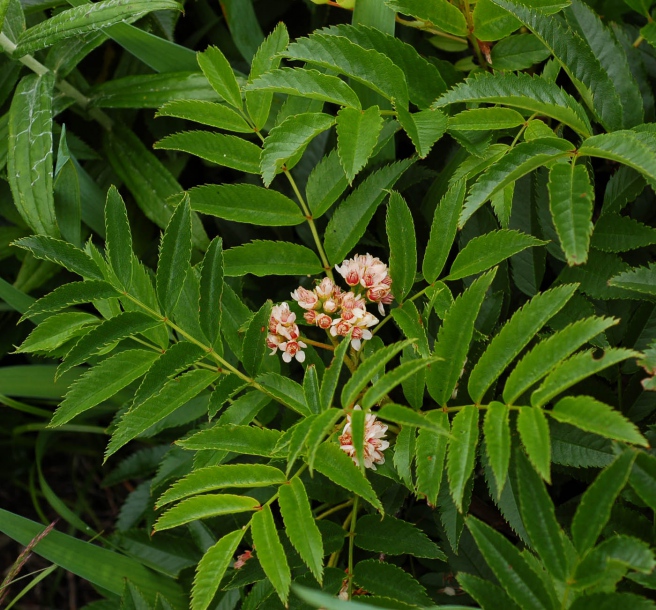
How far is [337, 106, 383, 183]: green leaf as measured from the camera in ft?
2.75

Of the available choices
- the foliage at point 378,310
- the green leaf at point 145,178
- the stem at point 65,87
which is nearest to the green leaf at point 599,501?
the foliage at point 378,310

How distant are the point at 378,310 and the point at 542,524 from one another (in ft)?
1.32

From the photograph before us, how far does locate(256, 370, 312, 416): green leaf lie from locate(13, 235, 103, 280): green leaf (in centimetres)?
22

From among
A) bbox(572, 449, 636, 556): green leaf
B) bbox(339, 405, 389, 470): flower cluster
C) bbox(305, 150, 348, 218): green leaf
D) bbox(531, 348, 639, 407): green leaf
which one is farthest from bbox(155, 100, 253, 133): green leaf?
bbox(572, 449, 636, 556): green leaf

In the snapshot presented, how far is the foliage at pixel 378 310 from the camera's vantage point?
74cm

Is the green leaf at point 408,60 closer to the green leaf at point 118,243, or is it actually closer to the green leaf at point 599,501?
the green leaf at point 118,243

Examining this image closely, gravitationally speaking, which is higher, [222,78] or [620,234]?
[222,78]

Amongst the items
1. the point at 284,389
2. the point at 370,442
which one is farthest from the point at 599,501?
the point at 284,389

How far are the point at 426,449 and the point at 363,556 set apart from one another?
38 centimetres

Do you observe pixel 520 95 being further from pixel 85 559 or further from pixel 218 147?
pixel 85 559

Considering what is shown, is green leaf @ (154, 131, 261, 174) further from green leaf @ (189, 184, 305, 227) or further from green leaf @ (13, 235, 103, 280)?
green leaf @ (13, 235, 103, 280)

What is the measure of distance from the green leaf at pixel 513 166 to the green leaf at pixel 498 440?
0.22 meters

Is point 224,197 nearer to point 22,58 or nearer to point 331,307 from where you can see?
point 331,307

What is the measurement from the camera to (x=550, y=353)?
0.75 m
